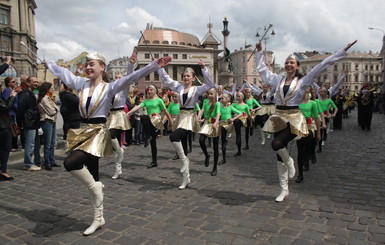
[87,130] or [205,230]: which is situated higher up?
[87,130]

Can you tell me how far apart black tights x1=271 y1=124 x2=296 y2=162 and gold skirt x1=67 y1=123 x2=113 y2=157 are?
2537 mm

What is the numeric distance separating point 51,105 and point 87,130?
4.28 meters

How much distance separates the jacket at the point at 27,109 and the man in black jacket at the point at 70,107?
763mm

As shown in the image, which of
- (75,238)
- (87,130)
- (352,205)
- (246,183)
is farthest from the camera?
(246,183)

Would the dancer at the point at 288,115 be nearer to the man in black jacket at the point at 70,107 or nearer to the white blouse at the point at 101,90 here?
the white blouse at the point at 101,90

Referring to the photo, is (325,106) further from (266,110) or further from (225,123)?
(225,123)

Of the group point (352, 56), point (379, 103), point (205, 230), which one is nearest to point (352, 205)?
point (205, 230)

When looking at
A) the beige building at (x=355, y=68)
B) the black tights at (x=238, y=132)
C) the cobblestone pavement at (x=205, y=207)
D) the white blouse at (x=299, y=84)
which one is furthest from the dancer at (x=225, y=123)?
the beige building at (x=355, y=68)

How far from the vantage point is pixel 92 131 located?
4051 millimetres

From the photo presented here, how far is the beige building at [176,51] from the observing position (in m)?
73.9

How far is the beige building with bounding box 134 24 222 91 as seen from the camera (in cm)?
7388

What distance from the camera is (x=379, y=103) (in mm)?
28875

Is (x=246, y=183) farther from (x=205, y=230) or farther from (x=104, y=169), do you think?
(x=104, y=169)

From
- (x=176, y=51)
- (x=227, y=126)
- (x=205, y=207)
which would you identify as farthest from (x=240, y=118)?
(x=176, y=51)
